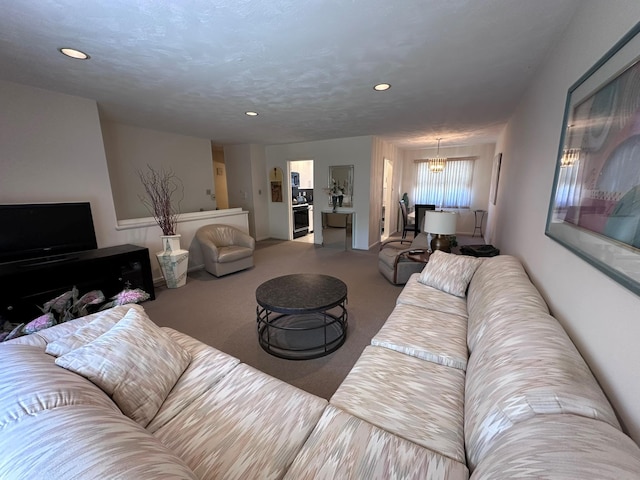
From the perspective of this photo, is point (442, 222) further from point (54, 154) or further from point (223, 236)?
point (54, 154)

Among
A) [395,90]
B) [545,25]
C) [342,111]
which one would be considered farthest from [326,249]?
[545,25]

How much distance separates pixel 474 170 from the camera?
6766 mm

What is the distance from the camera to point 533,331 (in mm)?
1092

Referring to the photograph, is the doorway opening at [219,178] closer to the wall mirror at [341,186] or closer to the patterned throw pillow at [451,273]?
the wall mirror at [341,186]

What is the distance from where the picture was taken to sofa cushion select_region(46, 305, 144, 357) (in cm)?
111

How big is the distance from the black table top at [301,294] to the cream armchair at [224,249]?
1714 mm

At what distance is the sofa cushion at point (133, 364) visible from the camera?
1008 millimetres

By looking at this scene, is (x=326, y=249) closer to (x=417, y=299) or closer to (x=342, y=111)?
(x=342, y=111)

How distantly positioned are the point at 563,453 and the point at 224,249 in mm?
4145

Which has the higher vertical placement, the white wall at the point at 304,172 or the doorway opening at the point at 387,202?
the white wall at the point at 304,172

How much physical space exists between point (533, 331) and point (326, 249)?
4.69 metres

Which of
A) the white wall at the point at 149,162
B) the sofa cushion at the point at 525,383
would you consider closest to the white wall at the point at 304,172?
the white wall at the point at 149,162

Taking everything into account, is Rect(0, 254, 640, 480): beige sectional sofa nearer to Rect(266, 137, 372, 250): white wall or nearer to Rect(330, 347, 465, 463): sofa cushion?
Rect(330, 347, 465, 463): sofa cushion

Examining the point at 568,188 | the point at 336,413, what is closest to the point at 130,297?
the point at 336,413
